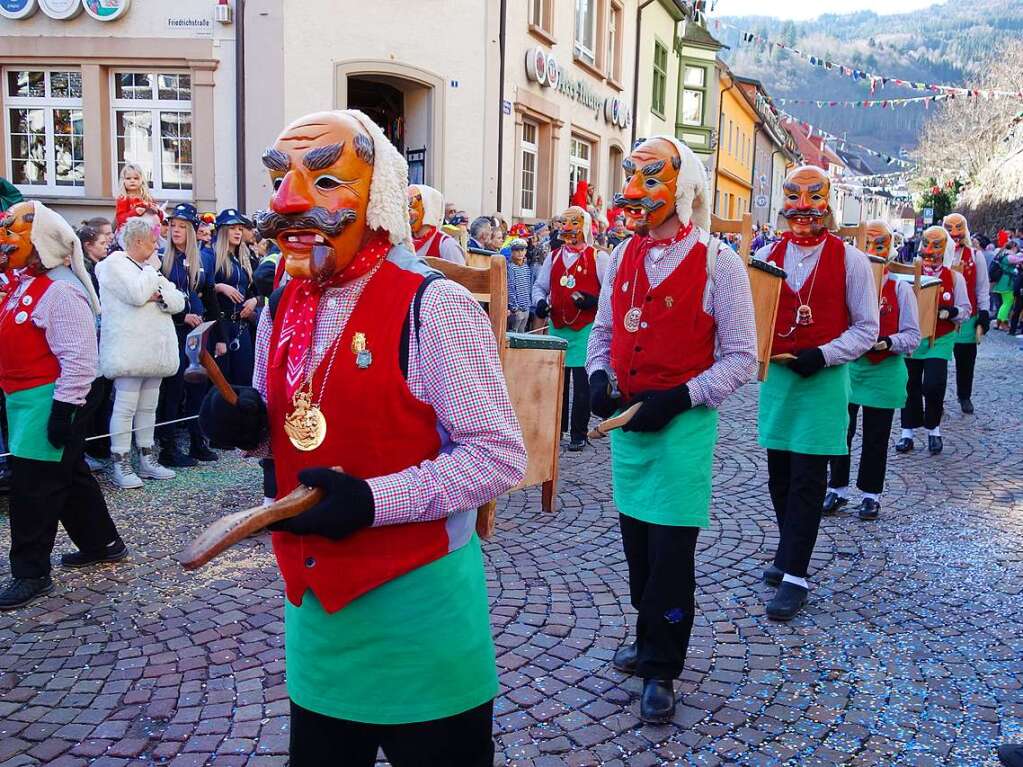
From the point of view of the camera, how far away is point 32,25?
13.5 metres

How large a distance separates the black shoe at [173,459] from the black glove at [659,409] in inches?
203

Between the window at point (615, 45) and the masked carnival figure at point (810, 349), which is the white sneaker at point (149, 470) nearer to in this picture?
the masked carnival figure at point (810, 349)

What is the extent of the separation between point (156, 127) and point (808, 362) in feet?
39.9

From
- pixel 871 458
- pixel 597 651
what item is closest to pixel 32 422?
pixel 597 651

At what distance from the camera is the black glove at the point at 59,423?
4613 mm

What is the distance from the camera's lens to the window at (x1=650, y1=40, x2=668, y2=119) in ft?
85.3

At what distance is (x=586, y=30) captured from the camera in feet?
66.6

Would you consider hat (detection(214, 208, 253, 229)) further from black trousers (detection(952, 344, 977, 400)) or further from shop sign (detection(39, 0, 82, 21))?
black trousers (detection(952, 344, 977, 400))

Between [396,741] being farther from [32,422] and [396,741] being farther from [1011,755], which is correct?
[32,422]

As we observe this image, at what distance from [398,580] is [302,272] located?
68 cm

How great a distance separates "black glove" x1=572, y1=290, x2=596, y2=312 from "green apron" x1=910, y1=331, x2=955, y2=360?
3158 mm

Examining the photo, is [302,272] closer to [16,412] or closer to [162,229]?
[16,412]

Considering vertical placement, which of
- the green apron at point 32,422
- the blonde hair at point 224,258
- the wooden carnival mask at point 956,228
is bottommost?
the green apron at point 32,422

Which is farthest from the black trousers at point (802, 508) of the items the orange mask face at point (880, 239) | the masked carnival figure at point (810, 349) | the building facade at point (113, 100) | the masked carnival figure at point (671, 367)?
the building facade at point (113, 100)
